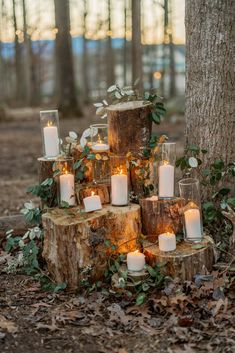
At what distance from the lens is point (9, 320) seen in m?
3.73

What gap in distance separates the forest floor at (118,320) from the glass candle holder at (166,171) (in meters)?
0.78

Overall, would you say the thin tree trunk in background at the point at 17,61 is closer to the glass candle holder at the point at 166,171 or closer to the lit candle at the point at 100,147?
the lit candle at the point at 100,147

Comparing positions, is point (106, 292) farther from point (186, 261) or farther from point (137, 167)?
point (137, 167)

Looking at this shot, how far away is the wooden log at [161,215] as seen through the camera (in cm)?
429

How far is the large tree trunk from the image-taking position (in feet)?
14.6

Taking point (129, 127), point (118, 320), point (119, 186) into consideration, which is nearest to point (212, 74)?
point (129, 127)

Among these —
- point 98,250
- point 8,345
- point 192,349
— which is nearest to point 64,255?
point 98,250

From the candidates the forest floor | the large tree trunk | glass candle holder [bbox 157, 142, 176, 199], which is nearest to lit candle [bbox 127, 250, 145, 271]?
the forest floor

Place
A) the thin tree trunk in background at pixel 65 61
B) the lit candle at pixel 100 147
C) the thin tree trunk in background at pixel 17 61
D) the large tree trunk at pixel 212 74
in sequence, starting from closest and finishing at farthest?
1. the large tree trunk at pixel 212 74
2. the lit candle at pixel 100 147
3. the thin tree trunk in background at pixel 65 61
4. the thin tree trunk in background at pixel 17 61

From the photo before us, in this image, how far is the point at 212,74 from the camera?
4512 millimetres

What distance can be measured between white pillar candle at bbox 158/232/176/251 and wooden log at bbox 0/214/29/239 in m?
1.77

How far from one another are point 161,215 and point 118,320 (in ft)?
3.26

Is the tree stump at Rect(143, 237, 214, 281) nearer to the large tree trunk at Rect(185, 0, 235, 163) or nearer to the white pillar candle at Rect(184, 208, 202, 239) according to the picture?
the white pillar candle at Rect(184, 208, 202, 239)

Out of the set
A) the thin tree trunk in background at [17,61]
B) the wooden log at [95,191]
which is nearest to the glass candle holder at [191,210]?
the wooden log at [95,191]
